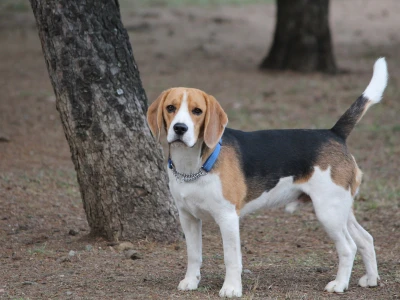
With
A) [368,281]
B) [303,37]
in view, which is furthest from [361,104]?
[303,37]

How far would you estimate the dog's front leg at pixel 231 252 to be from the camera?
490 cm

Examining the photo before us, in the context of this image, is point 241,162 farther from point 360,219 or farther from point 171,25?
point 171,25

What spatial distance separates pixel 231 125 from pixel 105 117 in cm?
542

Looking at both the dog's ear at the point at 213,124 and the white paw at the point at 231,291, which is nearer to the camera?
the dog's ear at the point at 213,124

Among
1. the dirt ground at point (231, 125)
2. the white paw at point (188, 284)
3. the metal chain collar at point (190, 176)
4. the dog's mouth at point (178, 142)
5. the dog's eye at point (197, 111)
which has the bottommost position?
the dirt ground at point (231, 125)

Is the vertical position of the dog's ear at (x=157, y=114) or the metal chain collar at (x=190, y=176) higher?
the dog's ear at (x=157, y=114)

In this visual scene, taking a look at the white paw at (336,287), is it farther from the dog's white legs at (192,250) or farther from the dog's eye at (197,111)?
the dog's eye at (197,111)

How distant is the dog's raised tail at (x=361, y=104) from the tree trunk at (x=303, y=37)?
913 cm

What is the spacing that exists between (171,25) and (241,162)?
1582 cm

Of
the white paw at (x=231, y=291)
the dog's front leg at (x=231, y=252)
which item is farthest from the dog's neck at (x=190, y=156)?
the white paw at (x=231, y=291)

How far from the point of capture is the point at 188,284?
5207 millimetres

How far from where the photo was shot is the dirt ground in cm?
548

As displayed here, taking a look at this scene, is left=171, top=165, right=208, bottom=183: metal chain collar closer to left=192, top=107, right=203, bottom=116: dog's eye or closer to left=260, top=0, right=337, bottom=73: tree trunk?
left=192, top=107, right=203, bottom=116: dog's eye

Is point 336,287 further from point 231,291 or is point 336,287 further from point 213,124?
point 213,124
